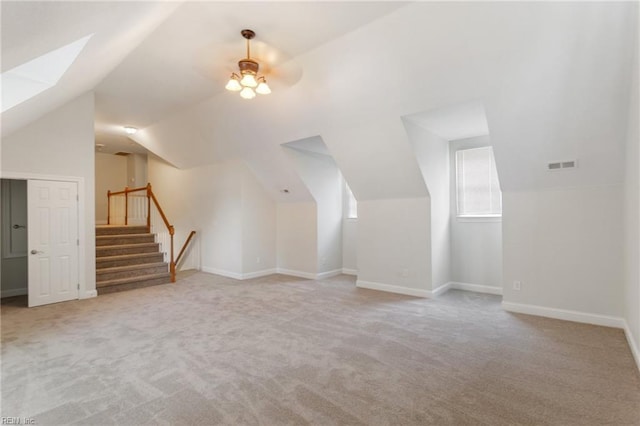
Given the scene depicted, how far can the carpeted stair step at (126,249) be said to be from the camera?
6.40 metres

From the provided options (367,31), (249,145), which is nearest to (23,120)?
(249,145)

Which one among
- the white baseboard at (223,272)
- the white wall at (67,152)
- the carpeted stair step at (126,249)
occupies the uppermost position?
the white wall at (67,152)

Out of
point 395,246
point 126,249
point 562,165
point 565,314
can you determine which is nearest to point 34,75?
point 126,249

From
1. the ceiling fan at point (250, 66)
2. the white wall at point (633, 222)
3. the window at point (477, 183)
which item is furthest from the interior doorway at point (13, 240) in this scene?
the white wall at point (633, 222)

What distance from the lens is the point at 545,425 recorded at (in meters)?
2.07

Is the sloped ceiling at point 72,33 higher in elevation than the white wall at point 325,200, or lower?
higher

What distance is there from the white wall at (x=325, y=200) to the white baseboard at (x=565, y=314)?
377cm

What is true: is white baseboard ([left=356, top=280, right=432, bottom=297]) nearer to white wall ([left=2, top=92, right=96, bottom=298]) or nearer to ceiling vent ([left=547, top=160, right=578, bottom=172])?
Answer: ceiling vent ([left=547, top=160, right=578, bottom=172])

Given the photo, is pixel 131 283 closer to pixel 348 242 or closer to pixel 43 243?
pixel 43 243

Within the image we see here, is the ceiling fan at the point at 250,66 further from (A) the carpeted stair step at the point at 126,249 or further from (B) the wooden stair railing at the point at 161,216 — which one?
(A) the carpeted stair step at the point at 126,249

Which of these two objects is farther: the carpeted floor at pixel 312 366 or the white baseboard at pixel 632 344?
the white baseboard at pixel 632 344

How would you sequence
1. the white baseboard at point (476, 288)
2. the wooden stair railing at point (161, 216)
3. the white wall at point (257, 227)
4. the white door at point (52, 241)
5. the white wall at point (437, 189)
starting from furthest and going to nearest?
the white wall at point (257, 227) < the wooden stair railing at point (161, 216) < the white baseboard at point (476, 288) < the white wall at point (437, 189) < the white door at point (52, 241)

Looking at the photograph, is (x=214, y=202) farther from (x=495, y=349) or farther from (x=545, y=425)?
(x=545, y=425)

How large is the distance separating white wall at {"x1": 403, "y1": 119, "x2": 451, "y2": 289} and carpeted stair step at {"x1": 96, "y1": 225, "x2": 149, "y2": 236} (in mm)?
6712
